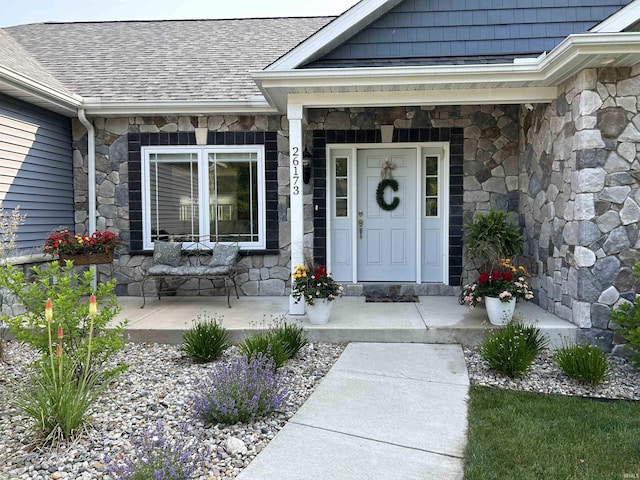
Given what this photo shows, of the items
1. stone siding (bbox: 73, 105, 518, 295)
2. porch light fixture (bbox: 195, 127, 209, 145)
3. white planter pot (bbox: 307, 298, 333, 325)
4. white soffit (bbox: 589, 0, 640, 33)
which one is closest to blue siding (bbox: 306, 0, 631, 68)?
white soffit (bbox: 589, 0, 640, 33)

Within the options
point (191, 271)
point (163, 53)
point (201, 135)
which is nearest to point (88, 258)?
point (191, 271)

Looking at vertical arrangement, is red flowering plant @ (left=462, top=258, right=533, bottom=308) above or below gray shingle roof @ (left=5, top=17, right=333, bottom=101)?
below

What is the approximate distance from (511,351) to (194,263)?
4220mm

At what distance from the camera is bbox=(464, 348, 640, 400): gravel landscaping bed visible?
3.62 m

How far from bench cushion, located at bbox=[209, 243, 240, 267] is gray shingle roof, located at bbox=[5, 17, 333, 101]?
1895 millimetres

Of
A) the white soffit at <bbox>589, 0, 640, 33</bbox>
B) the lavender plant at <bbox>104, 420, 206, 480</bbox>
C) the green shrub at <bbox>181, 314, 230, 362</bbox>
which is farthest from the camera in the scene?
the white soffit at <bbox>589, 0, 640, 33</bbox>

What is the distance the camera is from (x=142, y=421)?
304 centimetres

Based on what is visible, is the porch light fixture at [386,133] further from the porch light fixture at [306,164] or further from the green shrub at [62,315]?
the green shrub at [62,315]

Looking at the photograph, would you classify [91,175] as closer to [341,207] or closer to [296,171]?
[296,171]

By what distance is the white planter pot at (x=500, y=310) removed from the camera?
4.77 metres

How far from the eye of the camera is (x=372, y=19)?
5.48m

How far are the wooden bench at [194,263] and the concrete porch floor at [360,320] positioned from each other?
37 cm

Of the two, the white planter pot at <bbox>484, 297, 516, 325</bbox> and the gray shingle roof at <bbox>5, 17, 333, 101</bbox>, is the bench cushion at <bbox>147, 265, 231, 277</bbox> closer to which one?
the gray shingle roof at <bbox>5, 17, 333, 101</bbox>

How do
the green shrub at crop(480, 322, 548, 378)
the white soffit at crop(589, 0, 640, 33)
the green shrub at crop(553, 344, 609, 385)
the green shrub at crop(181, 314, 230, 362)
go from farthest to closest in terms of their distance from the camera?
the white soffit at crop(589, 0, 640, 33), the green shrub at crop(181, 314, 230, 362), the green shrub at crop(480, 322, 548, 378), the green shrub at crop(553, 344, 609, 385)
